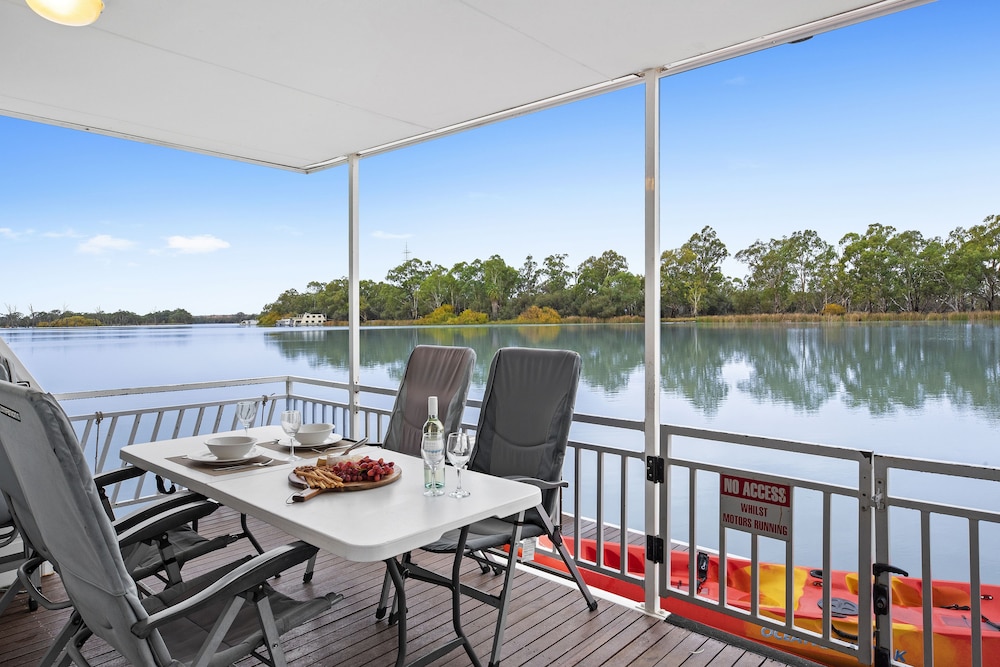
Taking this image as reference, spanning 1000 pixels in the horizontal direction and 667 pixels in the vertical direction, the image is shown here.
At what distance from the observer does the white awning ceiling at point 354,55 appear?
2.45 meters

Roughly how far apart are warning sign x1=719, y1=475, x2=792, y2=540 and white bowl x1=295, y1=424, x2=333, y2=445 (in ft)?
6.34

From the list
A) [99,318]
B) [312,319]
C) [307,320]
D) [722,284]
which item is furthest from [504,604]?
[99,318]

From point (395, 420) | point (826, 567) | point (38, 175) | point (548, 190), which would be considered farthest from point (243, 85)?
point (548, 190)

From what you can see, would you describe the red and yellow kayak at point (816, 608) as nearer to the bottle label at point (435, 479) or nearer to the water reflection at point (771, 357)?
the water reflection at point (771, 357)

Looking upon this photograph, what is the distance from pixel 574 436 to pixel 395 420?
1089mm

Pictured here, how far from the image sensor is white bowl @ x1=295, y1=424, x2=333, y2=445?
116 inches

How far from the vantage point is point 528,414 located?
3.15 meters

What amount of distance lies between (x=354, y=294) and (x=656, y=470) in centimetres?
298

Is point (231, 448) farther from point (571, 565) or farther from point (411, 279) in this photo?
point (411, 279)

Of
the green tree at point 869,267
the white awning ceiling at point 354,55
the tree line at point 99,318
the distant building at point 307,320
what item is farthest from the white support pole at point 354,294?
the green tree at point 869,267

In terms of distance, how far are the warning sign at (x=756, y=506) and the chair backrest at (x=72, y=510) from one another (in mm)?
2267

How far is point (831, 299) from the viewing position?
149 inches

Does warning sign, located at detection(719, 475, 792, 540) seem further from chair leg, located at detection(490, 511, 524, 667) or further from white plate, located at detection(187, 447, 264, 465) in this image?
white plate, located at detection(187, 447, 264, 465)

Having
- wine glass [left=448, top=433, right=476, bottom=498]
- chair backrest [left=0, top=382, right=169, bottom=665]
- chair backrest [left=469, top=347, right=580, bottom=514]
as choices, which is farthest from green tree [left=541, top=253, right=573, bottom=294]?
chair backrest [left=0, top=382, right=169, bottom=665]
